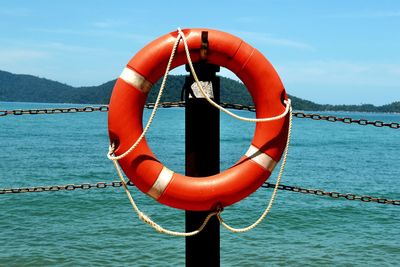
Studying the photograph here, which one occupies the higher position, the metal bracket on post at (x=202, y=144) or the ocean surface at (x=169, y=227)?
the metal bracket on post at (x=202, y=144)

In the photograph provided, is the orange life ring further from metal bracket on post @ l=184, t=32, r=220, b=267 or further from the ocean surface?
the ocean surface

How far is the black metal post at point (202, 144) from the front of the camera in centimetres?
312

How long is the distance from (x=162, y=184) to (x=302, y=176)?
67.5ft

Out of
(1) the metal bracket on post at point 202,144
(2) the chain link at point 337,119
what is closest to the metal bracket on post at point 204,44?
(1) the metal bracket on post at point 202,144

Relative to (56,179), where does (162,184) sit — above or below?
above

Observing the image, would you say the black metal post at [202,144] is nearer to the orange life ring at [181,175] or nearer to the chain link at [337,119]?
the orange life ring at [181,175]

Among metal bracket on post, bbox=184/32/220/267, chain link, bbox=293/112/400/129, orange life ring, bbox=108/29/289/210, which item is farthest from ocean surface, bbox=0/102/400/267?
orange life ring, bbox=108/29/289/210

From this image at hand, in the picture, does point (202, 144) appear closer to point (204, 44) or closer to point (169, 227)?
point (204, 44)

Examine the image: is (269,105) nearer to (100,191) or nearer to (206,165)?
(206,165)

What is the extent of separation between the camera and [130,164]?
3.15 m

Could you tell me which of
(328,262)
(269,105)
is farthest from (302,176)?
(269,105)

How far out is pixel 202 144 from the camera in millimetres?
3117

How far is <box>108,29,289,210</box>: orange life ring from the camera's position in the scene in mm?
3100

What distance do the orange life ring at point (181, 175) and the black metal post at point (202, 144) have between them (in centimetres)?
7
